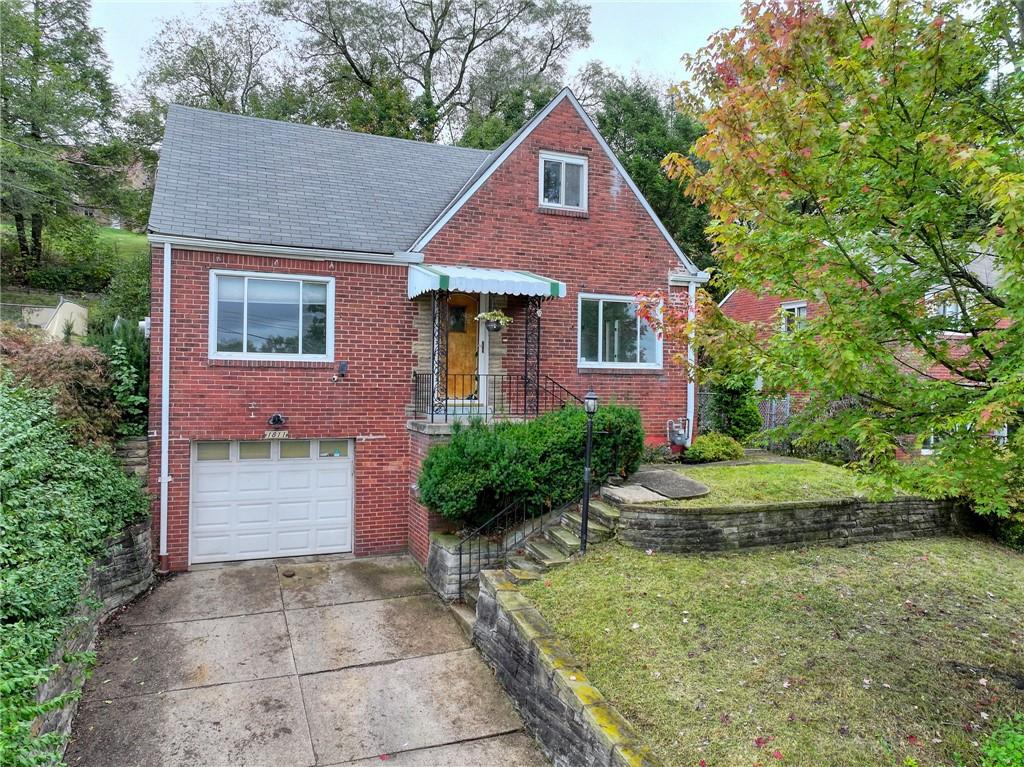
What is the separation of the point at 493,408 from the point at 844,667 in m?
6.99

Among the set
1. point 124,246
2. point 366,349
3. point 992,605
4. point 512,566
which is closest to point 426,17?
point 124,246

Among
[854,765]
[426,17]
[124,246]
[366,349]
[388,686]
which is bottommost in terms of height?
[388,686]

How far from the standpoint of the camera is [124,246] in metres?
33.0

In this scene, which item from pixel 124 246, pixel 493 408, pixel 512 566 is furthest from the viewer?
pixel 124 246

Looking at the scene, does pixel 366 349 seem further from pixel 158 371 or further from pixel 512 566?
pixel 512 566

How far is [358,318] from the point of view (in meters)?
10.3

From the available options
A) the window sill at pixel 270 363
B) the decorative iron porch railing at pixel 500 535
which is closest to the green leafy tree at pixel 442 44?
the window sill at pixel 270 363

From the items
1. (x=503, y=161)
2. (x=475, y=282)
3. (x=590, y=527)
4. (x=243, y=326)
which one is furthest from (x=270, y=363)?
(x=590, y=527)

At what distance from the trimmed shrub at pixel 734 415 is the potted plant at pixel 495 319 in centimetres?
662

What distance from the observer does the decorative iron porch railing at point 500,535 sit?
8.71 meters

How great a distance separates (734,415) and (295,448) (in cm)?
1034

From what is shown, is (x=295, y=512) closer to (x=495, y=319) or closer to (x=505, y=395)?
(x=505, y=395)

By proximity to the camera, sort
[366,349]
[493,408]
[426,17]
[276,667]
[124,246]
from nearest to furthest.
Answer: [276,667], [366,349], [493,408], [426,17], [124,246]

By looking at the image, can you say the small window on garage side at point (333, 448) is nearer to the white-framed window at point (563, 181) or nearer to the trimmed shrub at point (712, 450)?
the white-framed window at point (563, 181)
